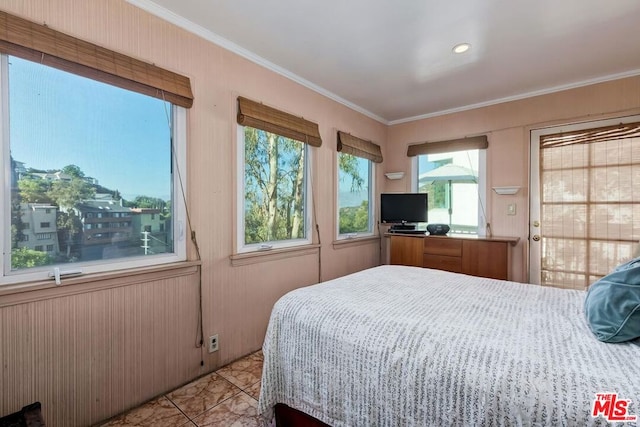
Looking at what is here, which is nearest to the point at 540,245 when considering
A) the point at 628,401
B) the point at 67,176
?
the point at 628,401

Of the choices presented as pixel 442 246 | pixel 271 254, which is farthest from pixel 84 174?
pixel 442 246

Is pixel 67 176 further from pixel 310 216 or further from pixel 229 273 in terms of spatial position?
pixel 310 216

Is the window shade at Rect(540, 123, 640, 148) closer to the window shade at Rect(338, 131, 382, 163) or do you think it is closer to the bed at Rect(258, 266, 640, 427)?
the window shade at Rect(338, 131, 382, 163)

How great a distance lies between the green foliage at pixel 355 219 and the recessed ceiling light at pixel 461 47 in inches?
78.9

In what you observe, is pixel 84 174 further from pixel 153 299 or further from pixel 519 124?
pixel 519 124

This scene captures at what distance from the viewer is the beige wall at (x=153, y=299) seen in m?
1.52

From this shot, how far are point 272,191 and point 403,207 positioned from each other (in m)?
1.93

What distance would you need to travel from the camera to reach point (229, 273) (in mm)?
2383

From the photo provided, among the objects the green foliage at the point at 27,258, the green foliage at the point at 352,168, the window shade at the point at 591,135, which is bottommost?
the green foliage at the point at 27,258

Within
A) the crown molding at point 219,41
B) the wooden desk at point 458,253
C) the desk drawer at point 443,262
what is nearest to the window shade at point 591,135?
the wooden desk at point 458,253

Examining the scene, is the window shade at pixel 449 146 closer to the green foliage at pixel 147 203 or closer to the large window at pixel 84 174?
A: the large window at pixel 84 174

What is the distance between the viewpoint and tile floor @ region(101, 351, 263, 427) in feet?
5.65

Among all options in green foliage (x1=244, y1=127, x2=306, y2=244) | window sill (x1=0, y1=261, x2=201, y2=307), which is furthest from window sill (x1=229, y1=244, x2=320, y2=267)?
window sill (x1=0, y1=261, x2=201, y2=307)

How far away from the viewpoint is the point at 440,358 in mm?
1083
